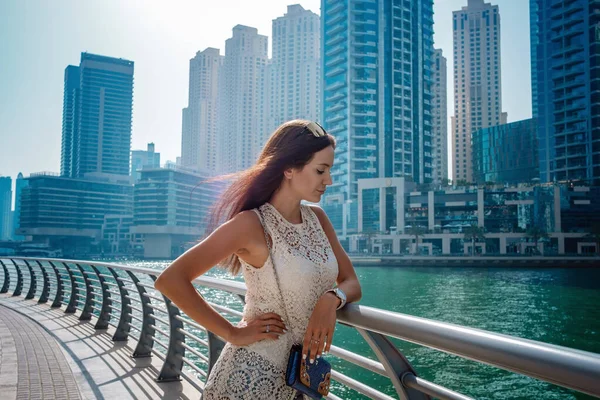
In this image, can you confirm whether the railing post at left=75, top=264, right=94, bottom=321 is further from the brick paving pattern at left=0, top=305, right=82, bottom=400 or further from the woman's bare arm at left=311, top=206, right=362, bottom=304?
the woman's bare arm at left=311, top=206, right=362, bottom=304

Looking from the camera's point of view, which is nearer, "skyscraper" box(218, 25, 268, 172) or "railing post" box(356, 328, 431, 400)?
"railing post" box(356, 328, 431, 400)

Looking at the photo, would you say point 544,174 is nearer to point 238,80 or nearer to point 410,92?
point 410,92

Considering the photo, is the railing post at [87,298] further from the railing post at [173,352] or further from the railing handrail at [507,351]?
the railing handrail at [507,351]

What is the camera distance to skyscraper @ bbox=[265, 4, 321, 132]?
128750 mm

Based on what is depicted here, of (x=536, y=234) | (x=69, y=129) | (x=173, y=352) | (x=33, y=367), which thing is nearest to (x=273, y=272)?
(x=173, y=352)

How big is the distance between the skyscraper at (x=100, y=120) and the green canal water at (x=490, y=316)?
373ft

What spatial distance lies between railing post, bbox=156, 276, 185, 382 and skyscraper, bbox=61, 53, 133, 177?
14265cm

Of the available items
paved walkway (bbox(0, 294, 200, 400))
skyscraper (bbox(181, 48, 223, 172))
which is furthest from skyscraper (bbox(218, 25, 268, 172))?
paved walkway (bbox(0, 294, 200, 400))

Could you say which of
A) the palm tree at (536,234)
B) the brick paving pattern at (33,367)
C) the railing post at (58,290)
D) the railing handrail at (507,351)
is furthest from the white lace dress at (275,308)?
the palm tree at (536,234)

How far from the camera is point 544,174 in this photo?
280ft

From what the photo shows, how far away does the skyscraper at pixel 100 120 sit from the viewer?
13725cm

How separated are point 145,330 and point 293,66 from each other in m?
131

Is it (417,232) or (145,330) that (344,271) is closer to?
(145,330)

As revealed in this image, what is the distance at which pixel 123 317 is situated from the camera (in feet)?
17.1
